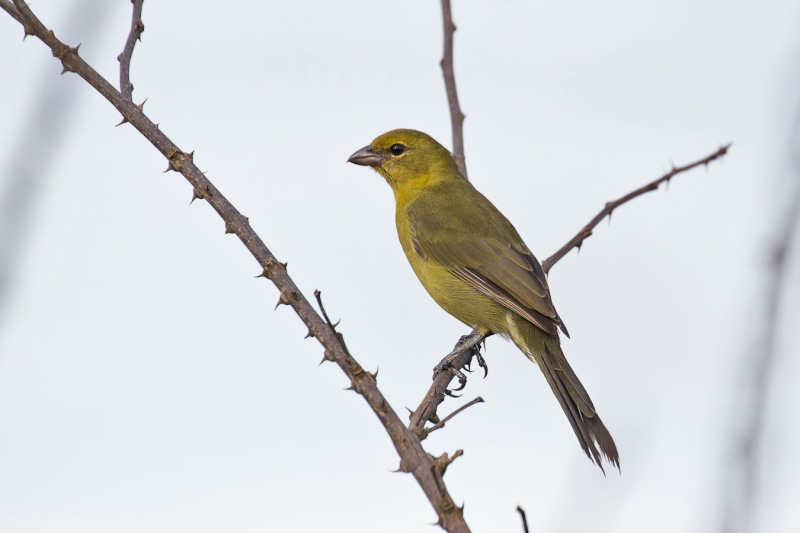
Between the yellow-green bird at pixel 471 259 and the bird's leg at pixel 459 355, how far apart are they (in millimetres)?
115

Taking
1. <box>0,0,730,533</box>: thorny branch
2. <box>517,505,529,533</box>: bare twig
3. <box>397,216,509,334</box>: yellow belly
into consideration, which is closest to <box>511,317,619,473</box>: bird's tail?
<box>397,216,509,334</box>: yellow belly

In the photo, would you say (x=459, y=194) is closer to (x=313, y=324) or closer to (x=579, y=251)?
(x=579, y=251)

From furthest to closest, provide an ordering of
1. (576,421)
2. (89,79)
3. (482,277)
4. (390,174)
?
(390,174) < (482,277) < (576,421) < (89,79)

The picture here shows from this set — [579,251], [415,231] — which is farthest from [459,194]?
[579,251]

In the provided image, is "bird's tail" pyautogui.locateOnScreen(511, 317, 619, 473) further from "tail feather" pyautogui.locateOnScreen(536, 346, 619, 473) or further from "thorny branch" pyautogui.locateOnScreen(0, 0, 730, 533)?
"thorny branch" pyautogui.locateOnScreen(0, 0, 730, 533)

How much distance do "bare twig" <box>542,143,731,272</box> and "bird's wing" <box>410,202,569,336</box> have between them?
25cm

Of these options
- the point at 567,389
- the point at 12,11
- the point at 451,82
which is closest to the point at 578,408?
the point at 567,389

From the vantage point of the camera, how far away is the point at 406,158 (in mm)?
6934

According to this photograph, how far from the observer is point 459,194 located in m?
6.70

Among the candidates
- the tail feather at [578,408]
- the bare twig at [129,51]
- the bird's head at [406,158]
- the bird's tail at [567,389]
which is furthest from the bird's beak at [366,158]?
the bare twig at [129,51]

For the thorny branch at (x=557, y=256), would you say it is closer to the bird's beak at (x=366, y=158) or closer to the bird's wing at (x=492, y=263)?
the bird's wing at (x=492, y=263)

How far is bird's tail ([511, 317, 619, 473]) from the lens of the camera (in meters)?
4.34

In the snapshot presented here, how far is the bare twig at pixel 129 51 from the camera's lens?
10.5 ft

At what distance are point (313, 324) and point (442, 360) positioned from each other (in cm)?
303
